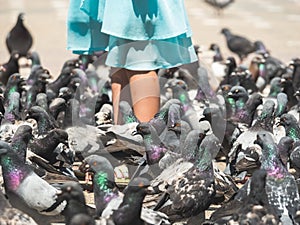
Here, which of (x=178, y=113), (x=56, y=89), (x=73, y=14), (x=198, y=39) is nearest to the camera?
(x=73, y=14)

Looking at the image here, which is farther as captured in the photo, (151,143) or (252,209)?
(151,143)

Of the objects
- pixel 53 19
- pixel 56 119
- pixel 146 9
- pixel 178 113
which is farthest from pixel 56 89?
pixel 53 19

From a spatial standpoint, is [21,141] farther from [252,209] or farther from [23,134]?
[252,209]

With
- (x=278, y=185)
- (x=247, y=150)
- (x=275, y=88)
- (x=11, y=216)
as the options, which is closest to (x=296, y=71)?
(x=275, y=88)

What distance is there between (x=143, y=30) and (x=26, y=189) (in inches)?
69.3

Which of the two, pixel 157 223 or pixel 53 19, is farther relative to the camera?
pixel 53 19

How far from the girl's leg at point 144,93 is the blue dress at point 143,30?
0.10 meters

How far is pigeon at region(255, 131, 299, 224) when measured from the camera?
524 cm

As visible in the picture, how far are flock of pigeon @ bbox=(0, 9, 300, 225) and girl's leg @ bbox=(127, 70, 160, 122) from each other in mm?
76

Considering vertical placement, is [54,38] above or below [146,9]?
below

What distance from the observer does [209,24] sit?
63.3 ft

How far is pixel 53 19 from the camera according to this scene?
19.7 m

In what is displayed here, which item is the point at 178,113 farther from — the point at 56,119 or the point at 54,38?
the point at 54,38

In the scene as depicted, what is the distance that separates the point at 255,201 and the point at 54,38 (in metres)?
11.9
